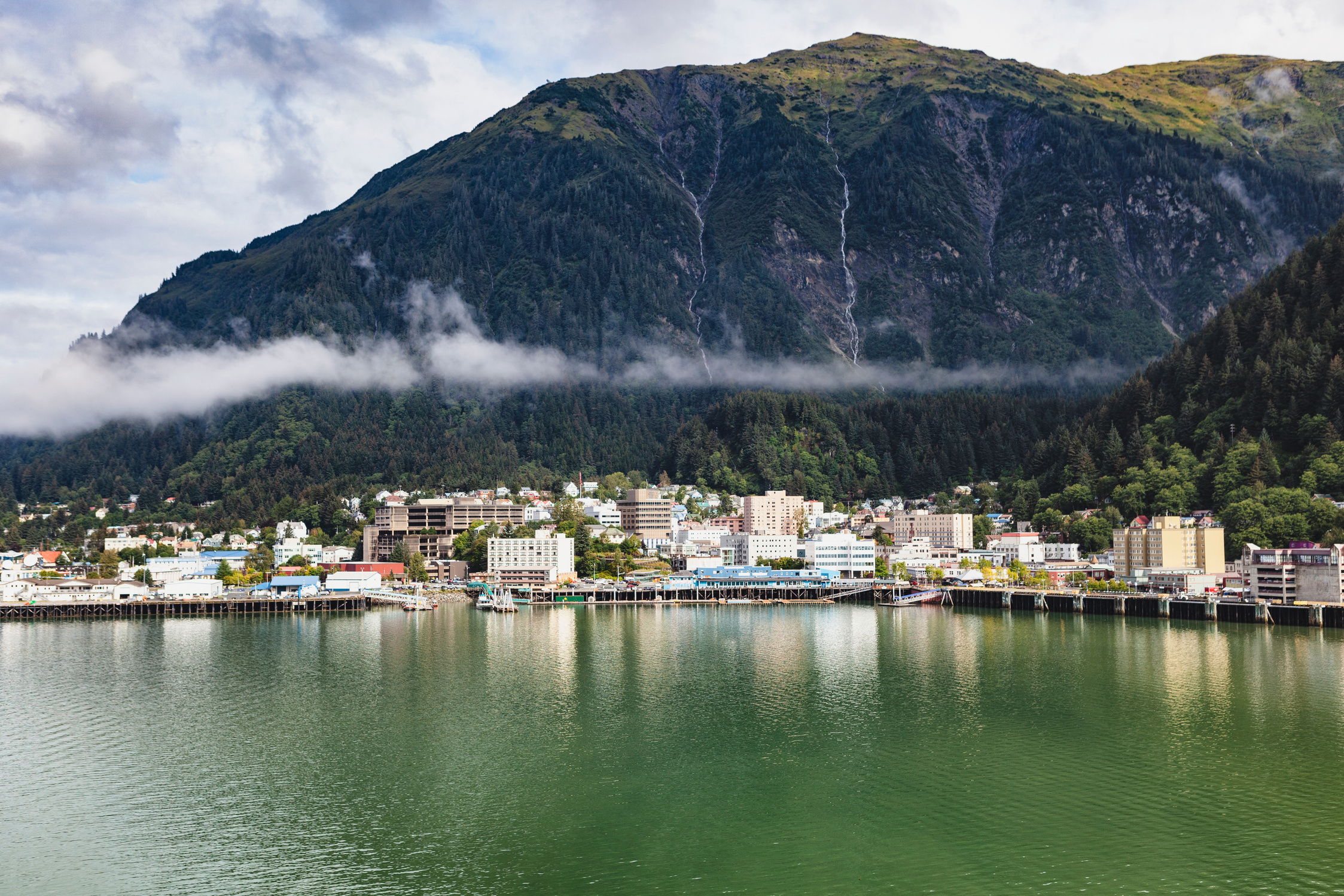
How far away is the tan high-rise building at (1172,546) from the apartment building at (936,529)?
2810 cm

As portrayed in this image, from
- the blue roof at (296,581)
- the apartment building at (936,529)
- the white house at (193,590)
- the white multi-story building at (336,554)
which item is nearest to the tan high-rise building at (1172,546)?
the apartment building at (936,529)

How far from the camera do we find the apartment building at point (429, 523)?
11881 centimetres

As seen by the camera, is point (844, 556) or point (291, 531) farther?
point (291, 531)

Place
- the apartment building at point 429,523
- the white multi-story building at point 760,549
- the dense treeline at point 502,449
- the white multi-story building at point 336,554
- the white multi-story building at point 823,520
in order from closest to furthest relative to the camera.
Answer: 1. the white multi-story building at point 336,554
2. the white multi-story building at point 760,549
3. the apartment building at point 429,523
4. the white multi-story building at point 823,520
5. the dense treeline at point 502,449

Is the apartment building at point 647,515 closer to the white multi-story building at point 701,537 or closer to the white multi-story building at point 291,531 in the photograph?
the white multi-story building at point 701,537

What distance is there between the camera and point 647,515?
13200cm

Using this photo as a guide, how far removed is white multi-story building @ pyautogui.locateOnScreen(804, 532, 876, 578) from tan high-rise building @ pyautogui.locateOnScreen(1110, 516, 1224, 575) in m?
24.2

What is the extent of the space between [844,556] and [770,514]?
28.3 meters

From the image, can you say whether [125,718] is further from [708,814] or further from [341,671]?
[708,814]

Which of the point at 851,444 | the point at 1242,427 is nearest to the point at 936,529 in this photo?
the point at 1242,427

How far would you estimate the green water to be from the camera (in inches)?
949

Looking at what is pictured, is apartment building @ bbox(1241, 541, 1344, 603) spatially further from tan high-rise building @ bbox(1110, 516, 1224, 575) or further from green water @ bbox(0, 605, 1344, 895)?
green water @ bbox(0, 605, 1344, 895)

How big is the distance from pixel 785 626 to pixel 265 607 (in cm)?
4509

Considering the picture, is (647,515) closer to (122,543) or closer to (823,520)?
(823,520)
